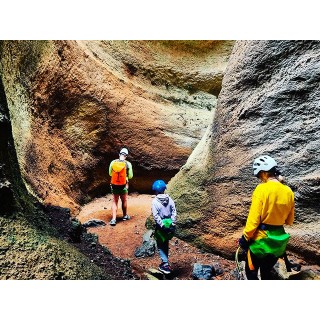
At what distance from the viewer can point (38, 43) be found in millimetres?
A: 5949

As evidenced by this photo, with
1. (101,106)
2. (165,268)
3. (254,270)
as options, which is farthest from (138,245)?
(101,106)

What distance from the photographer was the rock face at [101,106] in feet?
18.4

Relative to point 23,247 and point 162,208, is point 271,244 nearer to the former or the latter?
point 162,208

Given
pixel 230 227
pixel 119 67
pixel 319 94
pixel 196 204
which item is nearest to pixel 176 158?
pixel 119 67

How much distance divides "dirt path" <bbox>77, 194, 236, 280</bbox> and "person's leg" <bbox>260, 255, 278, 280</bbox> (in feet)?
2.48

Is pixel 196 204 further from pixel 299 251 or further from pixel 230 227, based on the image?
pixel 299 251

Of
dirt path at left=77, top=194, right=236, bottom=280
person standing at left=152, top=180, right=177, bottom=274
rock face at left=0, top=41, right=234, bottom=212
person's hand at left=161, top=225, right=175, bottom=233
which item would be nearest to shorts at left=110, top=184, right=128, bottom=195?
dirt path at left=77, top=194, right=236, bottom=280

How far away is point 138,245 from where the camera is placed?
4.21 metres

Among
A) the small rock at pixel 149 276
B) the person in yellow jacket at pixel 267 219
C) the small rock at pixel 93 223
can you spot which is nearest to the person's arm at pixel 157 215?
the small rock at pixel 149 276

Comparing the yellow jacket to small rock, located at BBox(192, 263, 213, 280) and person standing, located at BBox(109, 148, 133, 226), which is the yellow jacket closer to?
small rock, located at BBox(192, 263, 213, 280)

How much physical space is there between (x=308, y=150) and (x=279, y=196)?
4.49 ft

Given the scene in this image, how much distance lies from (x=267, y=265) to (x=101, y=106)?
4.94m

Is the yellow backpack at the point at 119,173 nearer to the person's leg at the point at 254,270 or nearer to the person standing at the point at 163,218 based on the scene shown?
the person standing at the point at 163,218

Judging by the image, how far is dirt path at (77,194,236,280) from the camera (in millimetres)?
3674
